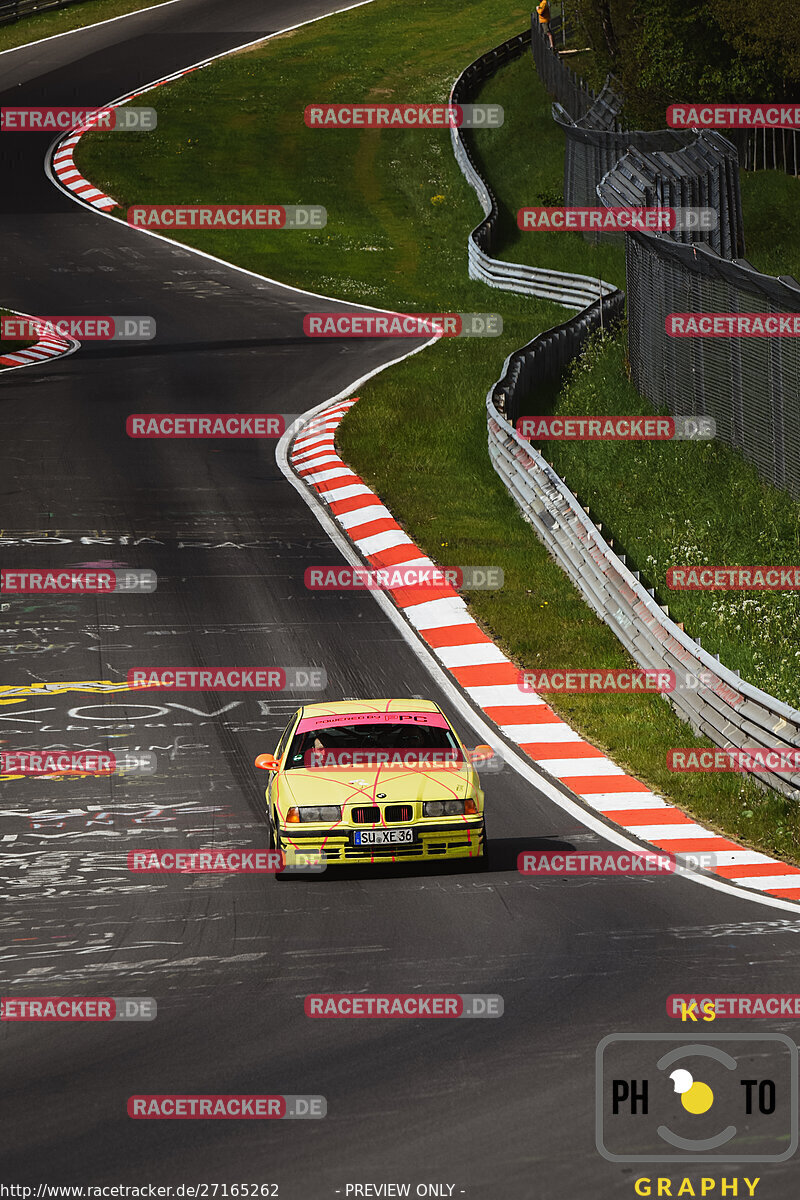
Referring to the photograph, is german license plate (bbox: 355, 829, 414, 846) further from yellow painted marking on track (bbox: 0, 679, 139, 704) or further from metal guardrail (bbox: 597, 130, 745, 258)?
metal guardrail (bbox: 597, 130, 745, 258)

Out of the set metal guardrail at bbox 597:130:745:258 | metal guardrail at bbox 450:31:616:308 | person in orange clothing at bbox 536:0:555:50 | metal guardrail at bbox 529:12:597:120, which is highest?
person in orange clothing at bbox 536:0:555:50

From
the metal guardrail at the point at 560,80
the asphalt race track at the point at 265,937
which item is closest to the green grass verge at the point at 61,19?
the metal guardrail at the point at 560,80

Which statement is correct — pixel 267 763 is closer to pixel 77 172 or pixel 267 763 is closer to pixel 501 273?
pixel 501 273

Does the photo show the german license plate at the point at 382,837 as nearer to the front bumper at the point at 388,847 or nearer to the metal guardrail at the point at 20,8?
the front bumper at the point at 388,847

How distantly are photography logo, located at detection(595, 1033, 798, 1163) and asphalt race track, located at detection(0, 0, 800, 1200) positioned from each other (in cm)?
11

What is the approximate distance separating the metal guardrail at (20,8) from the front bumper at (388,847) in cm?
7325

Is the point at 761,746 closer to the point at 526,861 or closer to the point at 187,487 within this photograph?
the point at 526,861

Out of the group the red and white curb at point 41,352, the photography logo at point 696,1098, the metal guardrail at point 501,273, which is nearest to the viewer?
the photography logo at point 696,1098

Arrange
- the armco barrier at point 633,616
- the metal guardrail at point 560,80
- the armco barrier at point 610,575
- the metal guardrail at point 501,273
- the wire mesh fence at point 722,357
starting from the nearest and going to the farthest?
the armco barrier at point 633,616 < the armco barrier at point 610,575 < the wire mesh fence at point 722,357 < the metal guardrail at point 501,273 < the metal guardrail at point 560,80

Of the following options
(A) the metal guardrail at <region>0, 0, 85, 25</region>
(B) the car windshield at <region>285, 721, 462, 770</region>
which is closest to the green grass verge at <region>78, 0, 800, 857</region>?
(B) the car windshield at <region>285, 721, 462, 770</region>

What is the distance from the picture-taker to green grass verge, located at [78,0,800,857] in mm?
18766

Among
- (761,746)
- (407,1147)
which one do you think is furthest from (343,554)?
(407,1147)

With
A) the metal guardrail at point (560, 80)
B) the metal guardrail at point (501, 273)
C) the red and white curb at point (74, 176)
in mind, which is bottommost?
the metal guardrail at point (501, 273)

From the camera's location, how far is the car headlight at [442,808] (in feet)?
→ 40.5
